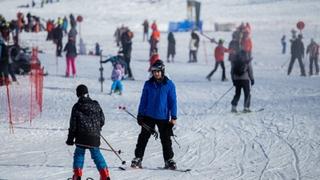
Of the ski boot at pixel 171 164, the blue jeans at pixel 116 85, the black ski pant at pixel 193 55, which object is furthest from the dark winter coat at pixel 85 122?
the black ski pant at pixel 193 55

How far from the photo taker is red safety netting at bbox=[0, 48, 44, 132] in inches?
539

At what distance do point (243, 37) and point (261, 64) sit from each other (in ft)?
15.7

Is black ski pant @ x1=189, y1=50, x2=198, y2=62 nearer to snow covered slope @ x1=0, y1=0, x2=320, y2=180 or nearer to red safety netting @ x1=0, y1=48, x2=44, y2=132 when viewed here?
snow covered slope @ x1=0, y1=0, x2=320, y2=180

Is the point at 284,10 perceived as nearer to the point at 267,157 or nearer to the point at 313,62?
the point at 313,62

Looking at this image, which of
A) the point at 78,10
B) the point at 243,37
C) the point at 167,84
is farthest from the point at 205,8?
the point at 167,84

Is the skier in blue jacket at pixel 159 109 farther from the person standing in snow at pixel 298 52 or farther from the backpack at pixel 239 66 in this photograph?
the person standing in snow at pixel 298 52

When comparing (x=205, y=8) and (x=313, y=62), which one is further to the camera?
(x=205, y=8)

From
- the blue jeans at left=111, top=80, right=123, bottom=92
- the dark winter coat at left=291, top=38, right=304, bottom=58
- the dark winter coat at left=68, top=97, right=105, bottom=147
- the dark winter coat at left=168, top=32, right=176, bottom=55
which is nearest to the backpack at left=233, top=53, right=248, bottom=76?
the blue jeans at left=111, top=80, right=123, bottom=92

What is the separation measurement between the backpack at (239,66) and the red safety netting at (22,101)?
4.57m

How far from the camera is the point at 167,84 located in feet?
28.3

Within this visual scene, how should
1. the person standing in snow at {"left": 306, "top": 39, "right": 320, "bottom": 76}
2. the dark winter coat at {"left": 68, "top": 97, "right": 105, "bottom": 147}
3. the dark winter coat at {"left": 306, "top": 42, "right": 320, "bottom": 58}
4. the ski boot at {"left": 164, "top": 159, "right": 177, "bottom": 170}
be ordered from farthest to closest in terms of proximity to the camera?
the dark winter coat at {"left": 306, "top": 42, "right": 320, "bottom": 58} → the person standing in snow at {"left": 306, "top": 39, "right": 320, "bottom": 76} → the ski boot at {"left": 164, "top": 159, "right": 177, "bottom": 170} → the dark winter coat at {"left": 68, "top": 97, "right": 105, "bottom": 147}

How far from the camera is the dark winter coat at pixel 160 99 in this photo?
8.62m

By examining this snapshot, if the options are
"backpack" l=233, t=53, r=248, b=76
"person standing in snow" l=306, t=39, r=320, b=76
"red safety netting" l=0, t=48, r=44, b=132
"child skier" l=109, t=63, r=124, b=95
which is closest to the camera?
"red safety netting" l=0, t=48, r=44, b=132

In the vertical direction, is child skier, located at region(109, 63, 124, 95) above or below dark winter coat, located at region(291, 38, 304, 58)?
below
